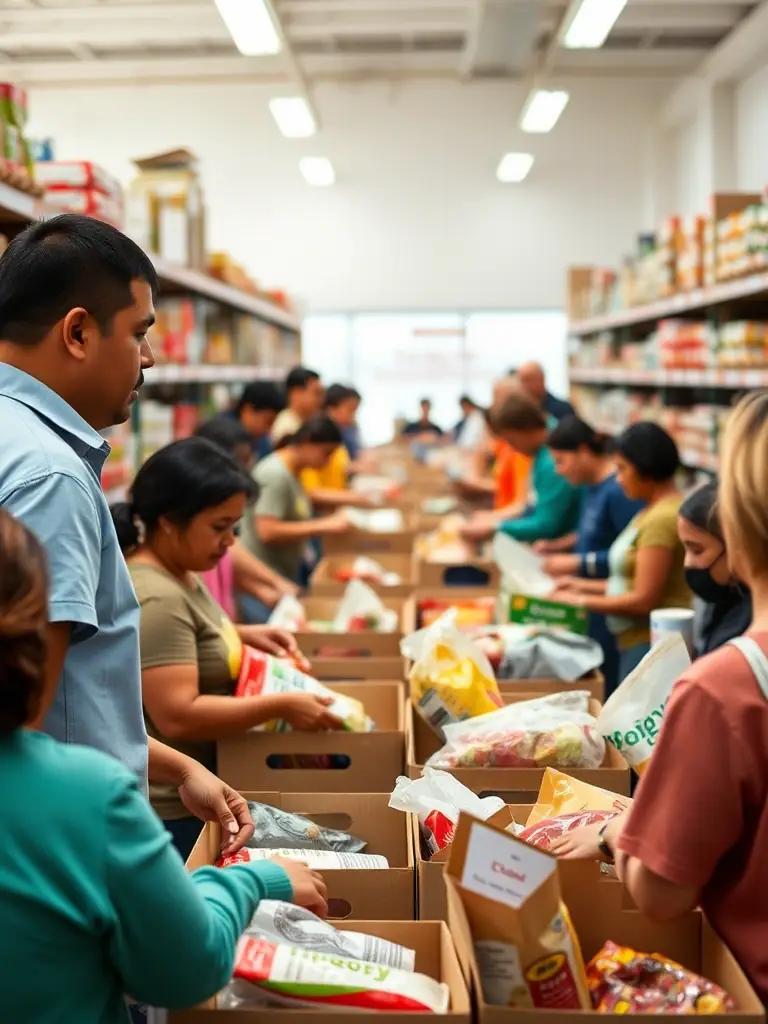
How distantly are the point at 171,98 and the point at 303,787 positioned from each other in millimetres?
13475

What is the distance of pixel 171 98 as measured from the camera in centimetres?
1442

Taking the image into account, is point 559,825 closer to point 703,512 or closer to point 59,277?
point 59,277

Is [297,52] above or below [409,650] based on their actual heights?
above

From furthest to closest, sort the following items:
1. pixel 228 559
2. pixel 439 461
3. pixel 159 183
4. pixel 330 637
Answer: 1. pixel 439 461
2. pixel 159 183
3. pixel 228 559
4. pixel 330 637

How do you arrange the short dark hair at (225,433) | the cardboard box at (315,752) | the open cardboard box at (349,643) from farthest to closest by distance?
the short dark hair at (225,433), the open cardboard box at (349,643), the cardboard box at (315,752)

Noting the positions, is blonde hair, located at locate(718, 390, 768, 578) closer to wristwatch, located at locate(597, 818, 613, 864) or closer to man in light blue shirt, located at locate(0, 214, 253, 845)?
wristwatch, located at locate(597, 818, 613, 864)

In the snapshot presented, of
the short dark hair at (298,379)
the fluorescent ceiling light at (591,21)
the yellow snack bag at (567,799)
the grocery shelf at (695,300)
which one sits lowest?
the yellow snack bag at (567,799)

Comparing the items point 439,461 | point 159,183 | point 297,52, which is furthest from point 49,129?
point 159,183

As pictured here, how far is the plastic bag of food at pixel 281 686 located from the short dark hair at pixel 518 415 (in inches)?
116

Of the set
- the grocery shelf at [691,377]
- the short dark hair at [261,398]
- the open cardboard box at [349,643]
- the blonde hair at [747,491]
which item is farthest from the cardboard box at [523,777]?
the short dark hair at [261,398]

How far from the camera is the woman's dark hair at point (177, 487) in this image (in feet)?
8.51

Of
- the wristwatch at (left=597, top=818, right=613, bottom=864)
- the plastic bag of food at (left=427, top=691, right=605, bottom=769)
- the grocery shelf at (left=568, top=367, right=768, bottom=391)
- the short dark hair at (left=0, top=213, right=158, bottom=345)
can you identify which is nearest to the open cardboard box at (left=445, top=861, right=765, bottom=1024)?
the wristwatch at (left=597, top=818, right=613, bottom=864)

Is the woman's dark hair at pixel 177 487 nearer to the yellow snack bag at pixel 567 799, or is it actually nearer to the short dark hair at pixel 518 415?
the yellow snack bag at pixel 567 799

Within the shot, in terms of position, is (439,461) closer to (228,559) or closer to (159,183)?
(159,183)
